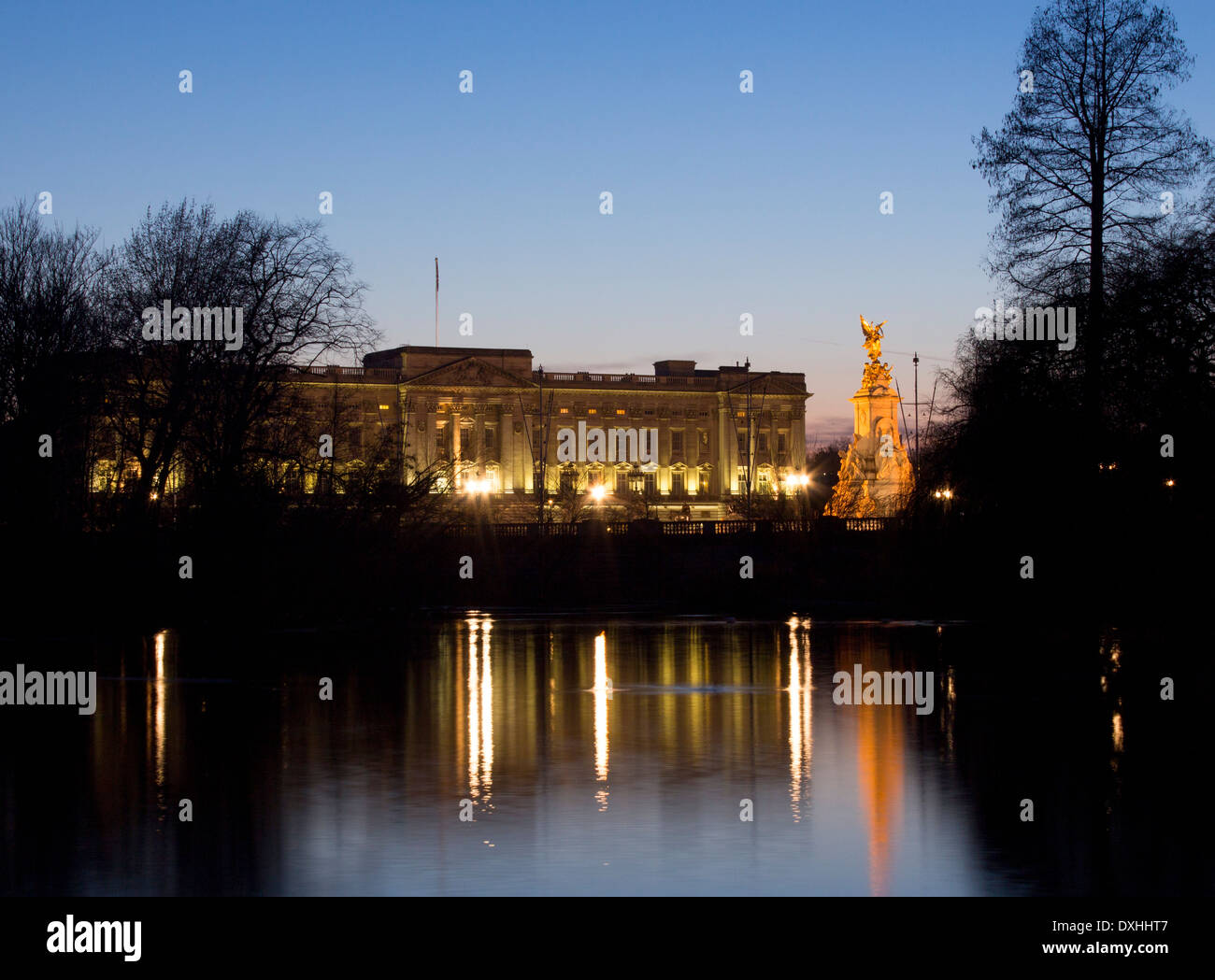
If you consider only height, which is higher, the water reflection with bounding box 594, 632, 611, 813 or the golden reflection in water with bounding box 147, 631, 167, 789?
the golden reflection in water with bounding box 147, 631, 167, 789

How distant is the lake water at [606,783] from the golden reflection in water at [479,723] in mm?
91

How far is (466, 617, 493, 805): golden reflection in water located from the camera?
1731 centimetres

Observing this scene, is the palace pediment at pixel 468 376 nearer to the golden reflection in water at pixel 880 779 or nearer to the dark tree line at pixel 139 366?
the dark tree line at pixel 139 366

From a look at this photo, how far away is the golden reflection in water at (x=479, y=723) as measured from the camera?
17312mm

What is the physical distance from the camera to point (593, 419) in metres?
166

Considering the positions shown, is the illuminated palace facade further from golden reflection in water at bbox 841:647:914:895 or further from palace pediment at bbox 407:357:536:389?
golden reflection in water at bbox 841:647:914:895

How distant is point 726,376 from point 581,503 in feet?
132

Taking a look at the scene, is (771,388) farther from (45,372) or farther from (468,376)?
(45,372)

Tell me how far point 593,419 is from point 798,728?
145 m

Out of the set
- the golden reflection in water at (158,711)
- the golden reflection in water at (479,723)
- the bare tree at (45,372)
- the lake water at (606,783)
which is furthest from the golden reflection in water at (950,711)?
the bare tree at (45,372)

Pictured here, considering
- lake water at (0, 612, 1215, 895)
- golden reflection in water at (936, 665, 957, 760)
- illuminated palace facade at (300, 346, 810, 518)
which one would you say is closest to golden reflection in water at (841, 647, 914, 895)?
lake water at (0, 612, 1215, 895)

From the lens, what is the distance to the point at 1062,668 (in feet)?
95.6

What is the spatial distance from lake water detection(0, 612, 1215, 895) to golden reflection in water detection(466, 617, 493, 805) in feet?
0.30

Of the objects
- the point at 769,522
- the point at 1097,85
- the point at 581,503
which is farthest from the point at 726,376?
the point at 1097,85
